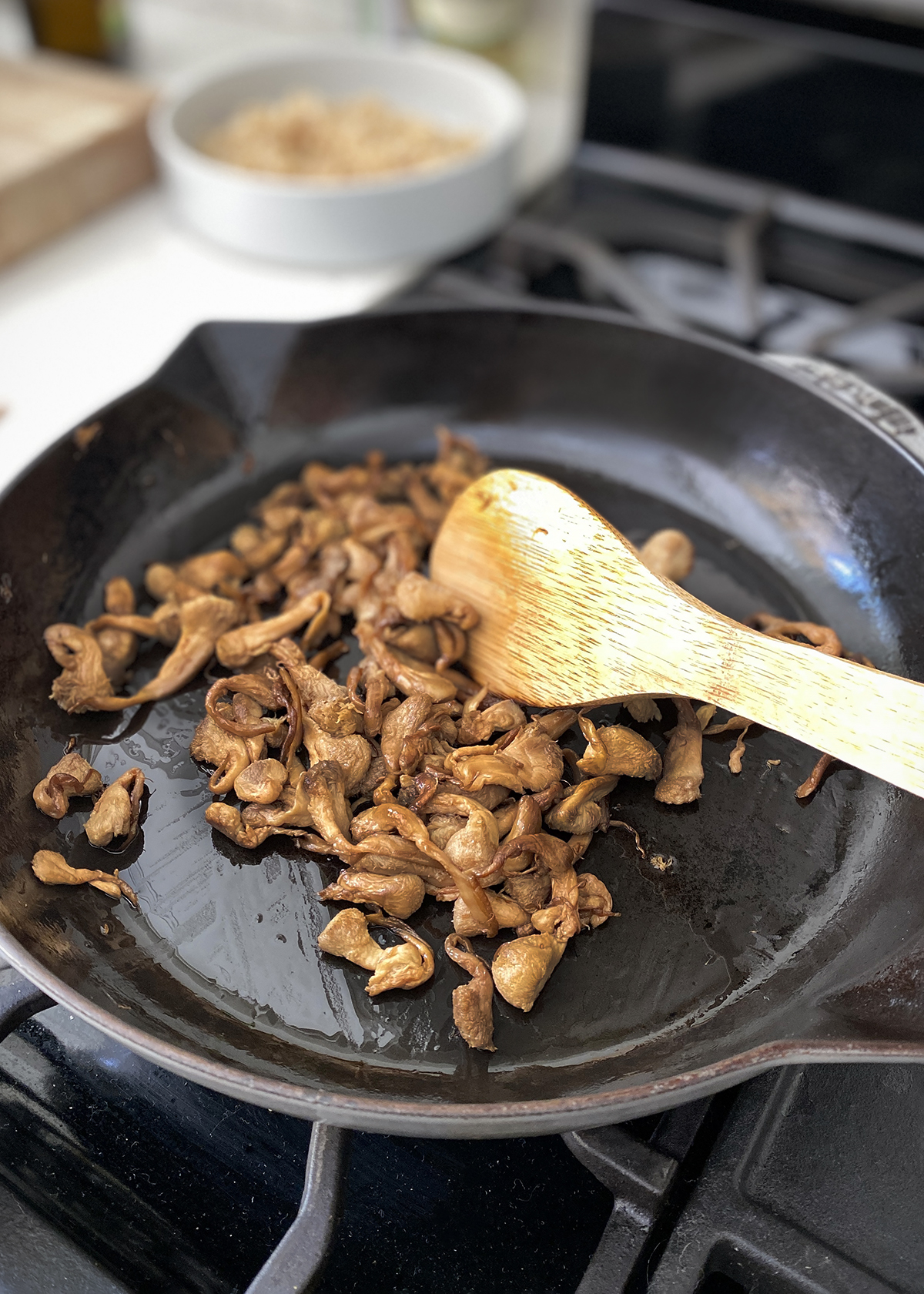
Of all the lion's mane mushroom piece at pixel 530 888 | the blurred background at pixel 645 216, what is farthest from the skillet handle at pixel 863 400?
the lion's mane mushroom piece at pixel 530 888

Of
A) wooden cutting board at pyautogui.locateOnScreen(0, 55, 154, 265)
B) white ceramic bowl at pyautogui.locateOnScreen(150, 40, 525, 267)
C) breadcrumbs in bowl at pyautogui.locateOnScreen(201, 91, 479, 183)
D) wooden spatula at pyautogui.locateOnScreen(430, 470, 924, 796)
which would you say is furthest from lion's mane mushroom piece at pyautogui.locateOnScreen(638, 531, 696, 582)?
wooden cutting board at pyautogui.locateOnScreen(0, 55, 154, 265)

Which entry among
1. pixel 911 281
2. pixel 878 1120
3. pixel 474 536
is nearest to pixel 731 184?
pixel 911 281

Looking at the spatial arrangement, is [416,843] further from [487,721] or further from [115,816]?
[115,816]

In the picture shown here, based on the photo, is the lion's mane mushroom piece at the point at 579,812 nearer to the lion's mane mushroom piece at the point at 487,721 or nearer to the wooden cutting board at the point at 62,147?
the lion's mane mushroom piece at the point at 487,721

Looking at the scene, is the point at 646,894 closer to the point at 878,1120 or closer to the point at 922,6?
the point at 878,1120

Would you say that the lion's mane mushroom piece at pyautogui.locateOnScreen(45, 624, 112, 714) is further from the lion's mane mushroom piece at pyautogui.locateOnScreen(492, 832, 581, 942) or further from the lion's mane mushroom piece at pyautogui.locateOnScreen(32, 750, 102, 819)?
the lion's mane mushroom piece at pyautogui.locateOnScreen(492, 832, 581, 942)

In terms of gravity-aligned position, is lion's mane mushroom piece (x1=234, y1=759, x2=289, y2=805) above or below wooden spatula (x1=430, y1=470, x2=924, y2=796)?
below
